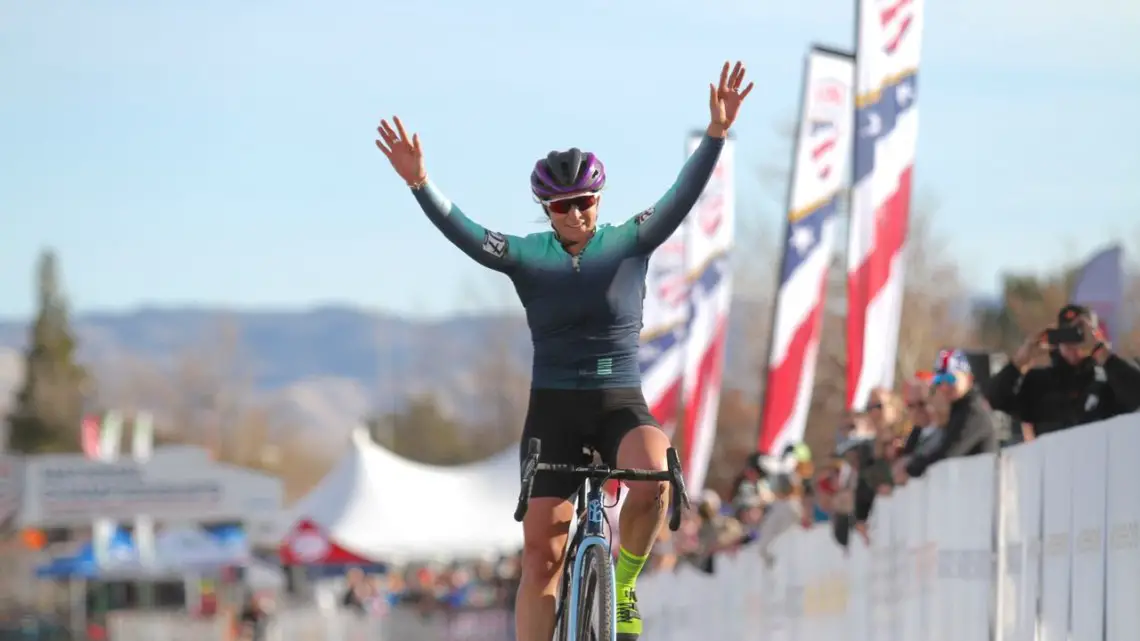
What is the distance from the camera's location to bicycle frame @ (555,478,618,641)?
8547 mm

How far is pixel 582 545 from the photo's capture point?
8.68 meters

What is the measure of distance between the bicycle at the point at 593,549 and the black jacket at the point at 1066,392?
257 centimetres

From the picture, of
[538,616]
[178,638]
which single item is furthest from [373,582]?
[538,616]

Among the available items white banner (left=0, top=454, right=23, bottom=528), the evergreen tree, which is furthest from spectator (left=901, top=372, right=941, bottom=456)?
the evergreen tree

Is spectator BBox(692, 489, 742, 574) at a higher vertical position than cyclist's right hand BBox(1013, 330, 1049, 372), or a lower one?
lower

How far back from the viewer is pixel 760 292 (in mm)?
76312

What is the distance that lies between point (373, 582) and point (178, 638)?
13472mm

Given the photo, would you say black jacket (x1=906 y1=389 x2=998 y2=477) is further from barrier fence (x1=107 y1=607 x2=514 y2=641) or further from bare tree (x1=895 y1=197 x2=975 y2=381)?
bare tree (x1=895 y1=197 x2=975 y2=381)

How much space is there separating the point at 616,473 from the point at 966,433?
133 inches

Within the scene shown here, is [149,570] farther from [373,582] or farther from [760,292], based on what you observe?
[760,292]

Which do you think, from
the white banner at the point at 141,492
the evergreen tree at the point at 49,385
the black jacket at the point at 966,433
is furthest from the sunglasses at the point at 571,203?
the evergreen tree at the point at 49,385

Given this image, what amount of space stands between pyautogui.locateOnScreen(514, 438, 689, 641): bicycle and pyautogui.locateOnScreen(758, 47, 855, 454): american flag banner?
43.6 feet

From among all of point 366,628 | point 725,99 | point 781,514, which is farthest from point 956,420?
point 366,628

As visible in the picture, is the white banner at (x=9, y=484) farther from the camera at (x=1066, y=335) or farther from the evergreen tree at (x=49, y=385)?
the camera at (x=1066, y=335)
